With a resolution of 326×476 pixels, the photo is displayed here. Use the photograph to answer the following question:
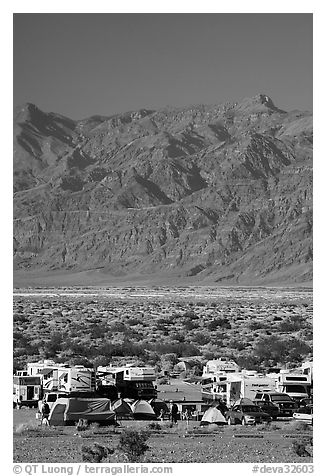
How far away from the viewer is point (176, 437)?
16625mm

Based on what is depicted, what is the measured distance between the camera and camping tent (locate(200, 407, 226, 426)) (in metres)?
17.8

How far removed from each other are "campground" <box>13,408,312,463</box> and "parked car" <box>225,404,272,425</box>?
24 cm

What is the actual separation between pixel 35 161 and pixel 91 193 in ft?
119

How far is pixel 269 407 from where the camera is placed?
60.8 feet

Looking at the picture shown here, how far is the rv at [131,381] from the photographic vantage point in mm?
19359

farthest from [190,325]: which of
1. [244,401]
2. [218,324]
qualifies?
[244,401]

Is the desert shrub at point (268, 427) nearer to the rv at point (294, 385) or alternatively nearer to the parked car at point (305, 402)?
the parked car at point (305, 402)

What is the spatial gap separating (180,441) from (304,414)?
296 cm

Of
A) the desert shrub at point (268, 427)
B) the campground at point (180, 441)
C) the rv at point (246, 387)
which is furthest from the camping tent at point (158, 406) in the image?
the desert shrub at point (268, 427)

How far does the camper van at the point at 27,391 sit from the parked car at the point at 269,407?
12.4ft

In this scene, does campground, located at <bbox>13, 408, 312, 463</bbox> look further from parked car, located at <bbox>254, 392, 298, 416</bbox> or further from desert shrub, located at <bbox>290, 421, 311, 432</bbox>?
parked car, located at <bbox>254, 392, 298, 416</bbox>

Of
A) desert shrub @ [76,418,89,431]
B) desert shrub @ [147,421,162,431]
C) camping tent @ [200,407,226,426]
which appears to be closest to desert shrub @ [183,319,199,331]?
camping tent @ [200,407,226,426]
